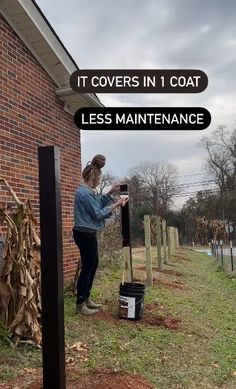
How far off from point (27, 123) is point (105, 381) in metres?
4.26

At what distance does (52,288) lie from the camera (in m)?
2.77

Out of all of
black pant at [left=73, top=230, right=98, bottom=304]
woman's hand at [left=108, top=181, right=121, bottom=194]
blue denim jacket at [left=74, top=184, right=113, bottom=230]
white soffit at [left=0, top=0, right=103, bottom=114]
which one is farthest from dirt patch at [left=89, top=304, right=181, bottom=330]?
white soffit at [left=0, top=0, right=103, bottom=114]

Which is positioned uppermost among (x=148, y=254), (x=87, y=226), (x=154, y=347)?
(x=87, y=226)

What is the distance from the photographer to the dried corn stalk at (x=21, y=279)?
4523mm

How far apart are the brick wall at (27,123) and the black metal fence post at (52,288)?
3383mm

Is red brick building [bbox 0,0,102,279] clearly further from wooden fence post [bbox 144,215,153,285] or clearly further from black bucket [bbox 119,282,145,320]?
black bucket [bbox 119,282,145,320]

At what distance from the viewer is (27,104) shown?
7.01 metres

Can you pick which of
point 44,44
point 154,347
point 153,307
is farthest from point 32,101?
point 154,347

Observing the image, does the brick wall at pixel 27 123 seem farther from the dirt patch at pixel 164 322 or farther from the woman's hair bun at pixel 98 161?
the dirt patch at pixel 164 322

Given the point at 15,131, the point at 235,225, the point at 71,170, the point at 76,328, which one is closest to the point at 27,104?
the point at 15,131

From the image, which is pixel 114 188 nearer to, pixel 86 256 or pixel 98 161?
pixel 98 161

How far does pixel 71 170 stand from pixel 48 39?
7.90 feet

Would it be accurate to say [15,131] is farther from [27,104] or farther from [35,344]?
[35,344]

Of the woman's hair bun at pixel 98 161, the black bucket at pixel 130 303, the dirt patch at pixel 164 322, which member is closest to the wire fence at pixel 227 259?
the dirt patch at pixel 164 322
